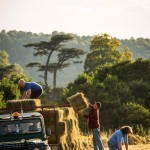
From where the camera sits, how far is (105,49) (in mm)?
97375

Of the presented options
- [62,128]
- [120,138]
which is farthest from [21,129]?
[62,128]

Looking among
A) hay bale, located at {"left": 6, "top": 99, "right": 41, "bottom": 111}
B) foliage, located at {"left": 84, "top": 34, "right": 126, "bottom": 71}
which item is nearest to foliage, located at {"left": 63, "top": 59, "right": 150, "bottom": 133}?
foliage, located at {"left": 84, "top": 34, "right": 126, "bottom": 71}

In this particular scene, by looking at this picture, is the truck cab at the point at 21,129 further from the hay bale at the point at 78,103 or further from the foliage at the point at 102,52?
the foliage at the point at 102,52

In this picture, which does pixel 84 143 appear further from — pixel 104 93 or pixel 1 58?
pixel 1 58

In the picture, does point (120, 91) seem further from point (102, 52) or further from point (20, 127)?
point (20, 127)

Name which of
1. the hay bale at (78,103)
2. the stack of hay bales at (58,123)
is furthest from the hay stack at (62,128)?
the hay bale at (78,103)

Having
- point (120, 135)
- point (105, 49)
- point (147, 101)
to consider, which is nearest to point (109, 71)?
point (147, 101)

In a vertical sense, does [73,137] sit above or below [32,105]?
below

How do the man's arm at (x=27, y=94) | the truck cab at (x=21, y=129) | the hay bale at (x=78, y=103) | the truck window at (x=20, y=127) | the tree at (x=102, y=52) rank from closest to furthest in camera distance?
the truck cab at (x=21, y=129) < the truck window at (x=20, y=127) < the man's arm at (x=27, y=94) < the hay bale at (x=78, y=103) < the tree at (x=102, y=52)

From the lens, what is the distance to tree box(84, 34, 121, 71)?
95688 mm

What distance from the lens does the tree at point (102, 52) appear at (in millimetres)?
95688

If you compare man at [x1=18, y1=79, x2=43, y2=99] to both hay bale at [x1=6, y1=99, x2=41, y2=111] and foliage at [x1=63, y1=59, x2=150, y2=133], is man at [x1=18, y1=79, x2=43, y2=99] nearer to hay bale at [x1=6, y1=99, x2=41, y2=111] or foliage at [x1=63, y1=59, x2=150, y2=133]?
hay bale at [x1=6, y1=99, x2=41, y2=111]

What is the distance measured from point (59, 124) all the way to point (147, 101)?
42045 mm

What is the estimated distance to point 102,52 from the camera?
9675cm
